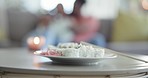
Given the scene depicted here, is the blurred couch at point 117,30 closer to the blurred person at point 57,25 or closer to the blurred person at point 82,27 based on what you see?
the blurred person at point 57,25

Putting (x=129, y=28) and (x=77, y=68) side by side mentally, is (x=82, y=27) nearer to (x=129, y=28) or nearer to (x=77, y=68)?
(x=129, y=28)

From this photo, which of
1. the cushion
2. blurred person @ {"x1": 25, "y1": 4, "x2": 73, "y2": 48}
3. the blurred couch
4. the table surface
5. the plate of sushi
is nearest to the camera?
the table surface

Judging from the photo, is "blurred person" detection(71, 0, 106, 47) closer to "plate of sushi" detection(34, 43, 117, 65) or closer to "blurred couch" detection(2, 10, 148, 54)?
"blurred couch" detection(2, 10, 148, 54)

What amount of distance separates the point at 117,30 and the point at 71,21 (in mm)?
720

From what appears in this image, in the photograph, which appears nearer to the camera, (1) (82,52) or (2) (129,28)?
(1) (82,52)

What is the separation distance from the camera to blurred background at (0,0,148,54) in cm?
318

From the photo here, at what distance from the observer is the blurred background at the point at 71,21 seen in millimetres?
3182

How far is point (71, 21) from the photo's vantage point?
10.8 feet

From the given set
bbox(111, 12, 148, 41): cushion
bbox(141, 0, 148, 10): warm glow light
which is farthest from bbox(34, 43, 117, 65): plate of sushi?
bbox(141, 0, 148, 10): warm glow light

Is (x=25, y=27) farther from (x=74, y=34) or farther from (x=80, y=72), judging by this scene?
(x=80, y=72)

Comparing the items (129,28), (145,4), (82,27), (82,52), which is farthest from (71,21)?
(82,52)

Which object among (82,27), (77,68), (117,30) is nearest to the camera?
(77,68)

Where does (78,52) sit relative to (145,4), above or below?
below

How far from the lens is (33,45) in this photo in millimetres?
1689
